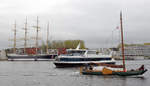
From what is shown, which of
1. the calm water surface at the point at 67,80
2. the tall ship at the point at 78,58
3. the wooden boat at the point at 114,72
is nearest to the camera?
the calm water surface at the point at 67,80

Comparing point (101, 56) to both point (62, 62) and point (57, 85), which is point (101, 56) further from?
point (57, 85)

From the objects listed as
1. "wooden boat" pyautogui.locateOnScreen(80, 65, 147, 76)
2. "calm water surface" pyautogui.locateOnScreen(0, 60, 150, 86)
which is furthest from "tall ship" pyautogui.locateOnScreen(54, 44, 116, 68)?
"wooden boat" pyautogui.locateOnScreen(80, 65, 147, 76)

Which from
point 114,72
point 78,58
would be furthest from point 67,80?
point 78,58

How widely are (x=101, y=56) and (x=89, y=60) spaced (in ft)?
12.3

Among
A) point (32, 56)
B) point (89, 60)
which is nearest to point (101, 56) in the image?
point (89, 60)

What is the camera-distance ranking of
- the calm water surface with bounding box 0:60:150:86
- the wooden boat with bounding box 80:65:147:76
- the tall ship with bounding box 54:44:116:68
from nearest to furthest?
the calm water surface with bounding box 0:60:150:86, the wooden boat with bounding box 80:65:147:76, the tall ship with bounding box 54:44:116:68

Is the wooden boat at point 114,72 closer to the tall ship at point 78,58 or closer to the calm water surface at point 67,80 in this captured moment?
the calm water surface at point 67,80

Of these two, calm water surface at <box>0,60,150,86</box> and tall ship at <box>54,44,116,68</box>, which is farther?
tall ship at <box>54,44,116,68</box>

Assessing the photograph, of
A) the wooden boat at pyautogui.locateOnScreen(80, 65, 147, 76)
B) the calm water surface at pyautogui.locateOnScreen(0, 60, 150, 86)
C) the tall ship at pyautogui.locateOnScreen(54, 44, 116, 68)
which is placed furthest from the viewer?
the tall ship at pyautogui.locateOnScreen(54, 44, 116, 68)

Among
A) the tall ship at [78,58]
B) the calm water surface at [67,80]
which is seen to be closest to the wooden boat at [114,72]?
the calm water surface at [67,80]

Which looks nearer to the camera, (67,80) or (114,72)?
(67,80)

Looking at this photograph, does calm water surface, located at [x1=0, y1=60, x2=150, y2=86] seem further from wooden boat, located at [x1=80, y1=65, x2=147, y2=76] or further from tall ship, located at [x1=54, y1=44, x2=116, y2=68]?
tall ship, located at [x1=54, y1=44, x2=116, y2=68]

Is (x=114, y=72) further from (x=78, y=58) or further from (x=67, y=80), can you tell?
(x=78, y=58)

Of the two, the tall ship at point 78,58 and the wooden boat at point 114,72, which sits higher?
the tall ship at point 78,58
